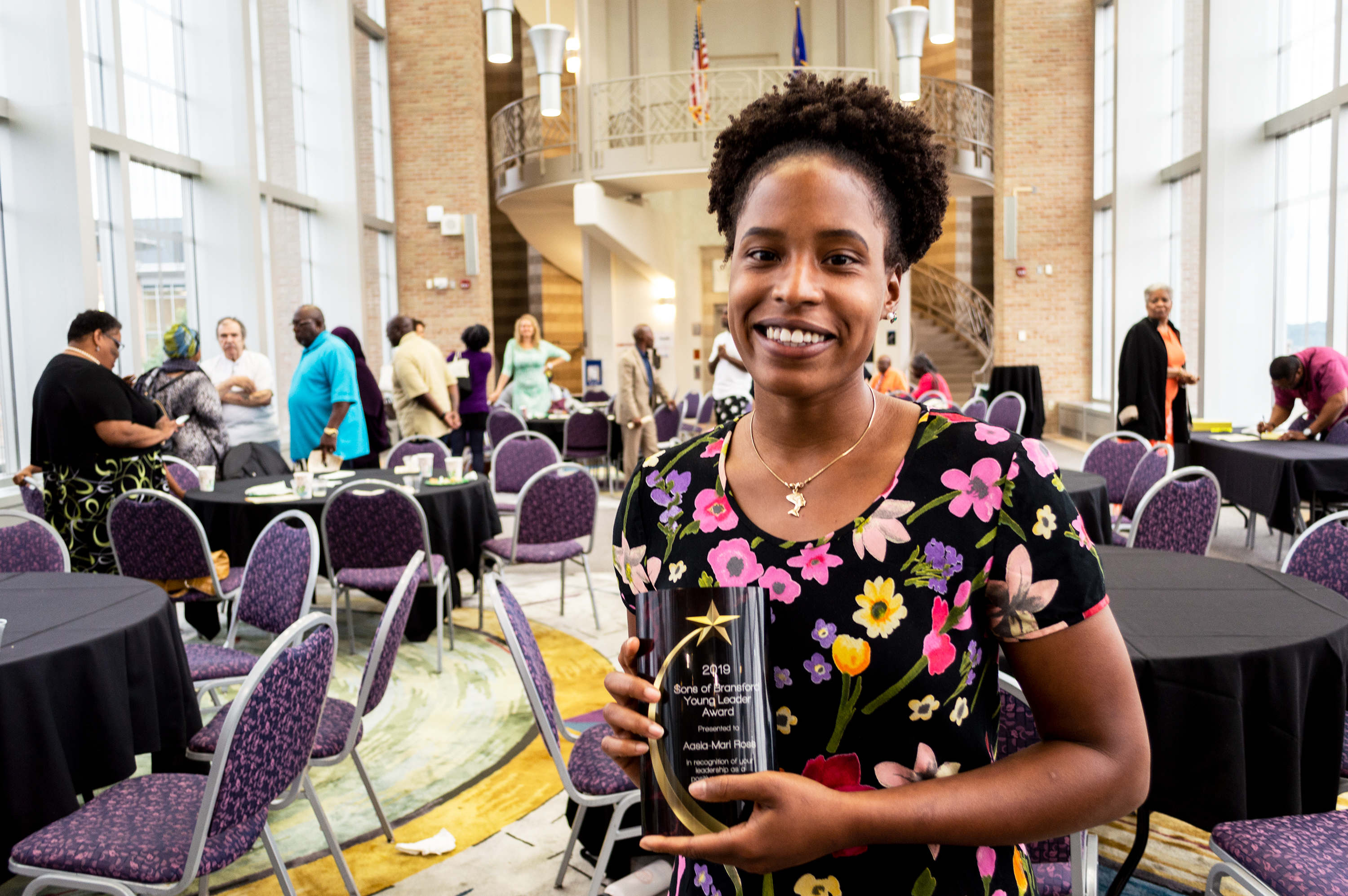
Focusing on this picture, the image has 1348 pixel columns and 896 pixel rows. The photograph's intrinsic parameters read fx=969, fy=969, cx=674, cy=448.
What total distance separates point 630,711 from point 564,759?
1.51 meters

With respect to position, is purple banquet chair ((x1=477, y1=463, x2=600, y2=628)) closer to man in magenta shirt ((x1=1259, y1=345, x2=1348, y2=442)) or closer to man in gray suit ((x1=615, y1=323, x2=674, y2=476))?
man in gray suit ((x1=615, y1=323, x2=674, y2=476))

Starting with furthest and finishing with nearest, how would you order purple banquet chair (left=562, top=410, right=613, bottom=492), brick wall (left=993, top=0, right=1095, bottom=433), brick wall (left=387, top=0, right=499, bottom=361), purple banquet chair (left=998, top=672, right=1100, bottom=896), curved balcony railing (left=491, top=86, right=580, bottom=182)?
1. brick wall (left=387, top=0, right=499, bottom=361)
2. brick wall (left=993, top=0, right=1095, bottom=433)
3. curved balcony railing (left=491, top=86, right=580, bottom=182)
4. purple banquet chair (left=562, top=410, right=613, bottom=492)
5. purple banquet chair (left=998, top=672, right=1100, bottom=896)

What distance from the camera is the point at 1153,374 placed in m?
6.14

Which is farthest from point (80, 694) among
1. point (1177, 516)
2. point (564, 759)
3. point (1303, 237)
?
point (1303, 237)

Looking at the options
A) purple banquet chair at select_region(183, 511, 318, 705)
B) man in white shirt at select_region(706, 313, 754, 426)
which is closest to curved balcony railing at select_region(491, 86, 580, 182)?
man in white shirt at select_region(706, 313, 754, 426)

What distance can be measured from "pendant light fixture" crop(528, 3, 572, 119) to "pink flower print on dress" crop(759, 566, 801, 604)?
8.57 meters

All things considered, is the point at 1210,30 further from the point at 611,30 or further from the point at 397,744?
the point at 397,744

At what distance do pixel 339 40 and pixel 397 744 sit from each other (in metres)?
11.3

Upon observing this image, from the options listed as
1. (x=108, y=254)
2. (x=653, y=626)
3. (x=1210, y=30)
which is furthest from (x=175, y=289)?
(x=1210, y=30)

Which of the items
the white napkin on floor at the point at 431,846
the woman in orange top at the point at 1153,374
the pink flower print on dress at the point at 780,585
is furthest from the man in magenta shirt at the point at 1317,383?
the pink flower print on dress at the point at 780,585

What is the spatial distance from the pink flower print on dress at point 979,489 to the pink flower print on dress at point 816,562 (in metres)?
0.11

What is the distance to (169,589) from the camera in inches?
162

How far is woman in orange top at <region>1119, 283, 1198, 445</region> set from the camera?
241 inches

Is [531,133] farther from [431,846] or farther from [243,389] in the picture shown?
[431,846]
